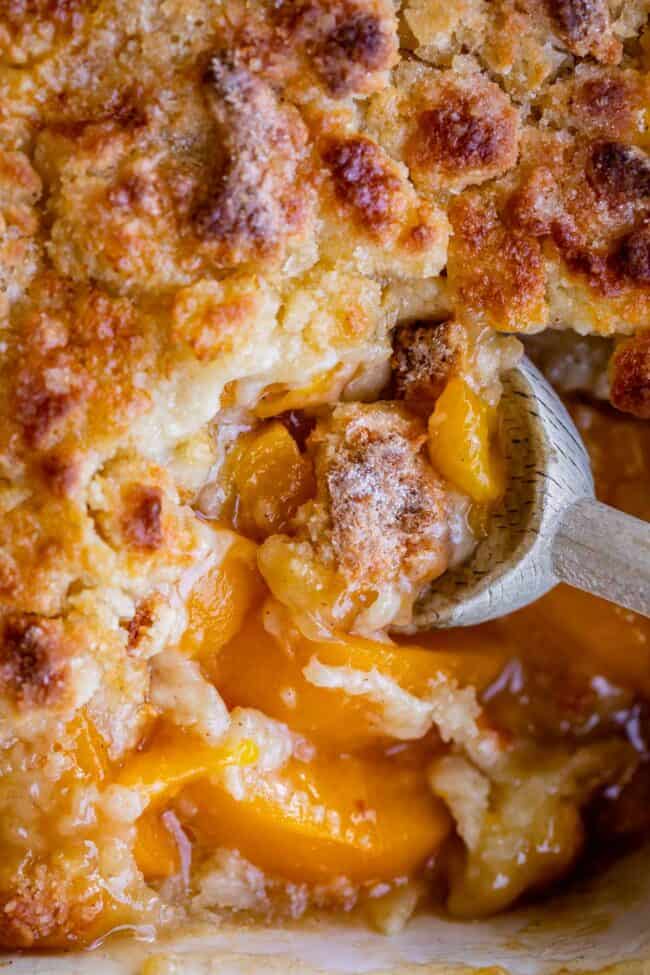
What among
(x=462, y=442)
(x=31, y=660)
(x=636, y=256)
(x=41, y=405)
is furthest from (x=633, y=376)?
(x=31, y=660)

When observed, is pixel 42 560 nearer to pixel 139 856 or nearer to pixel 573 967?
pixel 139 856

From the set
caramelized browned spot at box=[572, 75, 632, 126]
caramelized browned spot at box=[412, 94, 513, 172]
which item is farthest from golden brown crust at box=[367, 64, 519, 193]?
caramelized browned spot at box=[572, 75, 632, 126]

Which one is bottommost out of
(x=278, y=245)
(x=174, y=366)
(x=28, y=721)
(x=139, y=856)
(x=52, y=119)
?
(x=139, y=856)

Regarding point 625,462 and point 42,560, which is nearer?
point 42,560

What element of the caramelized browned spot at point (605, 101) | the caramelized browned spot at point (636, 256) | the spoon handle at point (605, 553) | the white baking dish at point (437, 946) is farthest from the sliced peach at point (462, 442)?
the white baking dish at point (437, 946)

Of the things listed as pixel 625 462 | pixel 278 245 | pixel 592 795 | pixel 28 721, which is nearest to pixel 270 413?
pixel 278 245

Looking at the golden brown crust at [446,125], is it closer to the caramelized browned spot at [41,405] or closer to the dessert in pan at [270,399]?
the dessert in pan at [270,399]

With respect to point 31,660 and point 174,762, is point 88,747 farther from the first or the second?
point 31,660
